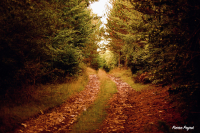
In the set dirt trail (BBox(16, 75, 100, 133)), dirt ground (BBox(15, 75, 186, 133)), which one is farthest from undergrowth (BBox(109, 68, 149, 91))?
dirt trail (BBox(16, 75, 100, 133))

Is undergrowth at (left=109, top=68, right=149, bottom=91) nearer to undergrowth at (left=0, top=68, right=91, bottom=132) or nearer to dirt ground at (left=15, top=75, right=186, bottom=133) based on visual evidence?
dirt ground at (left=15, top=75, right=186, bottom=133)

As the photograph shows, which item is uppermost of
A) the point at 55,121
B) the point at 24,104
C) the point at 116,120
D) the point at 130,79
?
the point at 130,79

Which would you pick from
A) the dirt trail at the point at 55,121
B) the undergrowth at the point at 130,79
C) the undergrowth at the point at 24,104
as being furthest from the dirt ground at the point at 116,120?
the undergrowth at the point at 130,79

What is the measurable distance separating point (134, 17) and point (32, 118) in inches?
395

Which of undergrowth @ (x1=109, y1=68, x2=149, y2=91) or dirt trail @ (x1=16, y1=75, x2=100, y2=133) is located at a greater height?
A: undergrowth @ (x1=109, y1=68, x2=149, y2=91)

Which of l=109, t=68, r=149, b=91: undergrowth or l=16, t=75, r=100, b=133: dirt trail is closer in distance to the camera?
l=16, t=75, r=100, b=133: dirt trail

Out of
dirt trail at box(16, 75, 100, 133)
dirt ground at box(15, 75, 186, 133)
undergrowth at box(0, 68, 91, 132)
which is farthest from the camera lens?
undergrowth at box(0, 68, 91, 132)

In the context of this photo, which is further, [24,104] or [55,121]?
[24,104]

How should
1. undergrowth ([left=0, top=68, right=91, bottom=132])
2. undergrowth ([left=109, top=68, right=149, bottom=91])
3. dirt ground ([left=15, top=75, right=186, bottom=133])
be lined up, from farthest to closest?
undergrowth ([left=109, top=68, right=149, bottom=91]) < undergrowth ([left=0, top=68, right=91, bottom=132]) < dirt ground ([left=15, top=75, right=186, bottom=133])

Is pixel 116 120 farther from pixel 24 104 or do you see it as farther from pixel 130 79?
pixel 130 79

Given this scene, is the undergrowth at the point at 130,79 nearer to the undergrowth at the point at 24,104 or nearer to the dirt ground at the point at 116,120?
the dirt ground at the point at 116,120

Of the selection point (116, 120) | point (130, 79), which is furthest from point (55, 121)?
point (130, 79)

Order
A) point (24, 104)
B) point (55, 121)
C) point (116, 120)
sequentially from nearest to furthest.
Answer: point (116, 120), point (55, 121), point (24, 104)

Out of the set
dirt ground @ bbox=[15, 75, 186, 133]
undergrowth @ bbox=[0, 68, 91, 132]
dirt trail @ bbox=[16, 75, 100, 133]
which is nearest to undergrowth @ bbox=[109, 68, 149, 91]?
dirt ground @ bbox=[15, 75, 186, 133]
